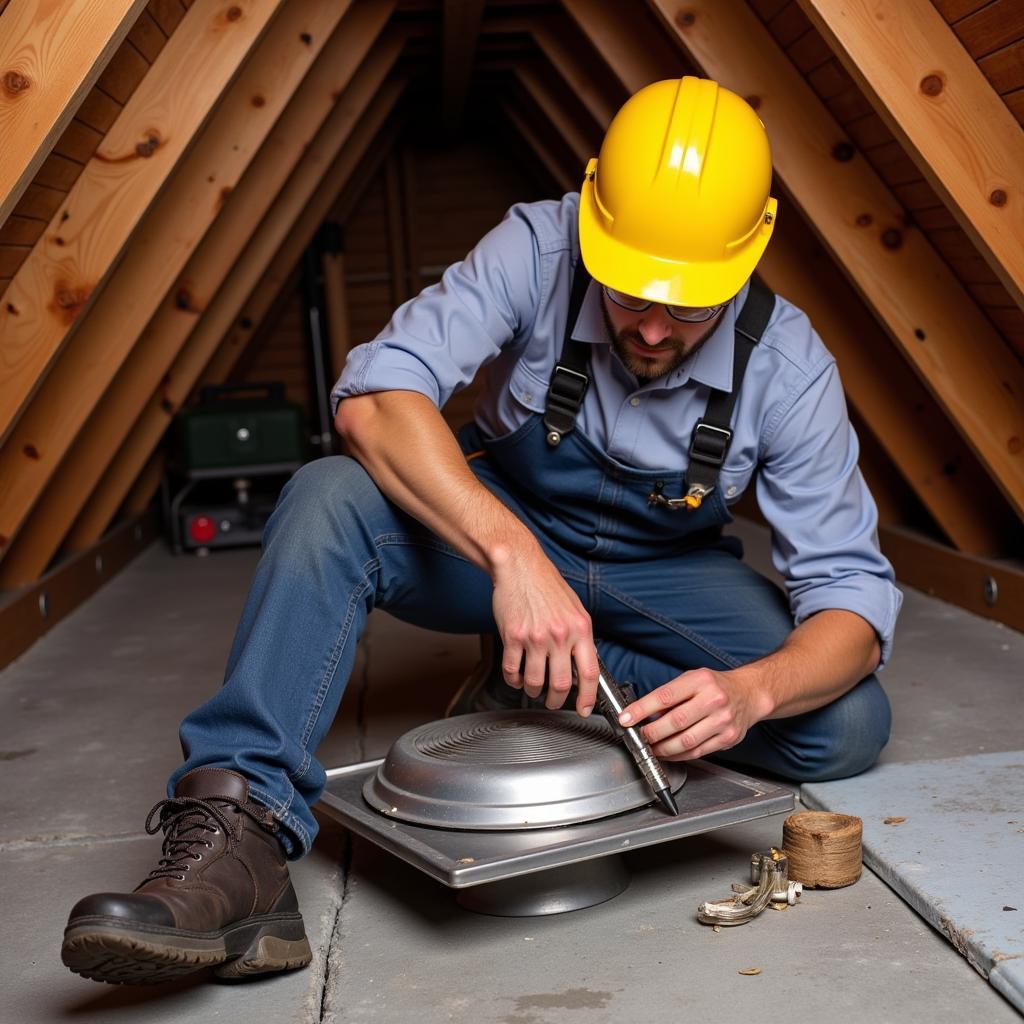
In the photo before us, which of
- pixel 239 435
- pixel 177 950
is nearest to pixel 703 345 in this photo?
pixel 177 950

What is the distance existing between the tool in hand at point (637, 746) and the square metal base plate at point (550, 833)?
0.03 m

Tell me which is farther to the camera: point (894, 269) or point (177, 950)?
point (894, 269)

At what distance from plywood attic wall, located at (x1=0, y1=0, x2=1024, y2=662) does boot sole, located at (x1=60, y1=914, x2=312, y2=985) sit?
1.21 m

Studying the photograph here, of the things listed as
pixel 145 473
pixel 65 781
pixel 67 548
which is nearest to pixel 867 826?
pixel 65 781

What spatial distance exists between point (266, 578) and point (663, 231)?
0.75m

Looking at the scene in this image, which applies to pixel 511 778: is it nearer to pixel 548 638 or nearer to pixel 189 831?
pixel 548 638

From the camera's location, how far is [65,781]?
2.42 meters

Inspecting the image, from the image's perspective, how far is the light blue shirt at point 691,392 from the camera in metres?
2.02

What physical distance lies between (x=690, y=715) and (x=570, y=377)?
25.4 inches

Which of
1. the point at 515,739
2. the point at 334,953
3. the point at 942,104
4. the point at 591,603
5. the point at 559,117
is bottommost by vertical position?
the point at 334,953

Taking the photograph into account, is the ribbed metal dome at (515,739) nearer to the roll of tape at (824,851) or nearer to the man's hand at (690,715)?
the man's hand at (690,715)

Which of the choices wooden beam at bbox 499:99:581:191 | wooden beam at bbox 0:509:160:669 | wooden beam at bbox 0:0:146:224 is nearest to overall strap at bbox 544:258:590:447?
wooden beam at bbox 0:0:146:224

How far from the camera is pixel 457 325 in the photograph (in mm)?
2016

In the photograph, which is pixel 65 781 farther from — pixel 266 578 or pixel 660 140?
pixel 660 140
